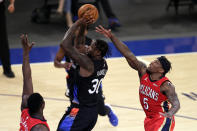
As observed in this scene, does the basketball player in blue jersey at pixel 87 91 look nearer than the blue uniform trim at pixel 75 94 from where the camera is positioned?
Yes

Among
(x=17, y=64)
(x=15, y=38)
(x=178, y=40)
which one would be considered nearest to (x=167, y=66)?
(x=17, y=64)

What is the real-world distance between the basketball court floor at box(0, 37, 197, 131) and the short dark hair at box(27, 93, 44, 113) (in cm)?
222

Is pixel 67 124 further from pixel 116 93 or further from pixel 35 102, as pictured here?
pixel 116 93

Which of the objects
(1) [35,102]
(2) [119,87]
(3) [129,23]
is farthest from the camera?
(3) [129,23]

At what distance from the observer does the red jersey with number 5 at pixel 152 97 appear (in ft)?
16.4

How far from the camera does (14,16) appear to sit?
13.9 m

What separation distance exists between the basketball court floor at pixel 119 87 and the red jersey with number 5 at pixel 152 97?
4.04 feet

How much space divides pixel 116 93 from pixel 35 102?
3826mm

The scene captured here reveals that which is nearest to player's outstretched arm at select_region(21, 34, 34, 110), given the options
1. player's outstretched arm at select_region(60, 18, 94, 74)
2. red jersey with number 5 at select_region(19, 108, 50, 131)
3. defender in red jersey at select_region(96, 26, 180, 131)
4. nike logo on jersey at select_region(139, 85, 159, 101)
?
red jersey with number 5 at select_region(19, 108, 50, 131)

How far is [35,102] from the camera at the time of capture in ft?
13.5

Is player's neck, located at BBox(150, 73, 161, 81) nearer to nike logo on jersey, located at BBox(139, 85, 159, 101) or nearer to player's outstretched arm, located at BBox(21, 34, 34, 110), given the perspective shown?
nike logo on jersey, located at BBox(139, 85, 159, 101)

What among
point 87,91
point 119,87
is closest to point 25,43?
point 87,91

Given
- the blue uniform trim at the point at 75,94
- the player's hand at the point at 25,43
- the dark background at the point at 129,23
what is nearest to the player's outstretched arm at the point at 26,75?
the player's hand at the point at 25,43

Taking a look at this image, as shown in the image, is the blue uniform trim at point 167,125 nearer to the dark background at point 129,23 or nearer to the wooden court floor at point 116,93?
the wooden court floor at point 116,93
